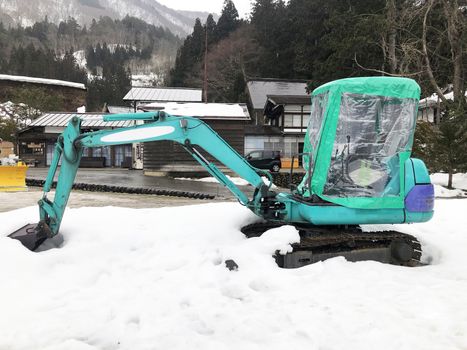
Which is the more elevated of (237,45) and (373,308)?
(237,45)

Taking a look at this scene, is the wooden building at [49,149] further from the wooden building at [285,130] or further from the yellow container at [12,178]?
the yellow container at [12,178]

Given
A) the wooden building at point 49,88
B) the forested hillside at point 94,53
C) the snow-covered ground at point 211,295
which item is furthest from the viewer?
the forested hillside at point 94,53

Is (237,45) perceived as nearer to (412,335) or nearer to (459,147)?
(459,147)

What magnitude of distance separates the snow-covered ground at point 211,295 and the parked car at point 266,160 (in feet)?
65.9

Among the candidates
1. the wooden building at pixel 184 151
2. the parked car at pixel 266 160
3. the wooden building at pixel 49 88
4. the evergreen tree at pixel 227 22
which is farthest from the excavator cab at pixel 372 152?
the evergreen tree at pixel 227 22

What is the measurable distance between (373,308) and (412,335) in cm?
50

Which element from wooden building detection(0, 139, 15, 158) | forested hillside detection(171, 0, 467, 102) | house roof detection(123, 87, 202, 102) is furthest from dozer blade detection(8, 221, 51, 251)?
house roof detection(123, 87, 202, 102)

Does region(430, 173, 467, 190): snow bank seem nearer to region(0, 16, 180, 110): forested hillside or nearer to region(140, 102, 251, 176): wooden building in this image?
region(140, 102, 251, 176): wooden building

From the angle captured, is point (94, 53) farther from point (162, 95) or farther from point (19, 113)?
point (162, 95)

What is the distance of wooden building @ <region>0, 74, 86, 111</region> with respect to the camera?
2114 inches

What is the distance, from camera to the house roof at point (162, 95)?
3769 cm

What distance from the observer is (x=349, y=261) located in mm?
4871

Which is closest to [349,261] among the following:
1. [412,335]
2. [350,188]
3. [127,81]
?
[350,188]

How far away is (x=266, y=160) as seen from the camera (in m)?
26.0
